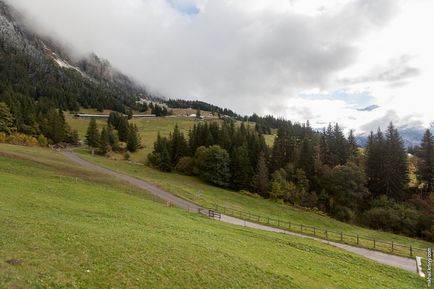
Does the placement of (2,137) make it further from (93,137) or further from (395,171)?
(395,171)

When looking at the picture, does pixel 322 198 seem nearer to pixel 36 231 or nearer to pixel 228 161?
pixel 228 161

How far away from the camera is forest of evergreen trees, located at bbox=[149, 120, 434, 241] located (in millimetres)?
71312

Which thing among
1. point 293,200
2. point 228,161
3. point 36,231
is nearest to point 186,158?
point 228,161

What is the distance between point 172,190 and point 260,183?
32426mm

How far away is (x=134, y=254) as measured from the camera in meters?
17.8

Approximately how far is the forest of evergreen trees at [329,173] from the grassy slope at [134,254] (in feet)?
148

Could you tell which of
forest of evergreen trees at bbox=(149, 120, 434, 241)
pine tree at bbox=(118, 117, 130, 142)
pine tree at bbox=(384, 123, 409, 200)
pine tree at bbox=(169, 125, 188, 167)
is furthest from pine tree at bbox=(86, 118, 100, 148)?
pine tree at bbox=(384, 123, 409, 200)

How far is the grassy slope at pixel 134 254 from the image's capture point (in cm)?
1463

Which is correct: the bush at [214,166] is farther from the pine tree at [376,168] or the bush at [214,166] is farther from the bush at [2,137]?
the bush at [2,137]

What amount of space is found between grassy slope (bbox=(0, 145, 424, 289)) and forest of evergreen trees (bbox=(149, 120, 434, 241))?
45129 mm

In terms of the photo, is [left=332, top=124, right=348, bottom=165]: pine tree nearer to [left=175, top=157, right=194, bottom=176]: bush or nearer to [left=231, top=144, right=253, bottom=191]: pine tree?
[left=231, top=144, right=253, bottom=191]: pine tree

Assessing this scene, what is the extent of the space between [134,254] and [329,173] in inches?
2835

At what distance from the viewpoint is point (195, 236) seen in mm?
26734

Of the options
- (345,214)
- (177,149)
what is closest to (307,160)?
(345,214)
